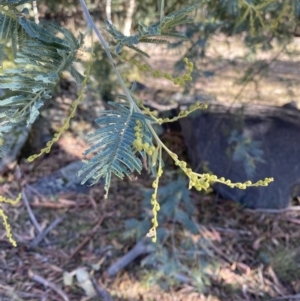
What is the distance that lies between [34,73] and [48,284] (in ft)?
4.77

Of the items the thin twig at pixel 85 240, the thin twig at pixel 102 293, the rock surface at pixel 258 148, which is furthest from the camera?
the rock surface at pixel 258 148

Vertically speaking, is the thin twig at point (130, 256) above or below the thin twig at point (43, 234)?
above

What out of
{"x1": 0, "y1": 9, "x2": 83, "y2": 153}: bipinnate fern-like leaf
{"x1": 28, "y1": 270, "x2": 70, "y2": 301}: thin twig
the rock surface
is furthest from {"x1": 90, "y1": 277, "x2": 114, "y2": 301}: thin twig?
{"x1": 0, "y1": 9, "x2": 83, "y2": 153}: bipinnate fern-like leaf

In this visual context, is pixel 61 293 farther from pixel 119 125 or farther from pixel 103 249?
pixel 119 125

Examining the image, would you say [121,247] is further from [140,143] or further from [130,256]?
[140,143]

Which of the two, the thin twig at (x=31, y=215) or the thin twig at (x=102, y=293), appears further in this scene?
the thin twig at (x=31, y=215)

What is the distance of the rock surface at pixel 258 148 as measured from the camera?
8.00 feet

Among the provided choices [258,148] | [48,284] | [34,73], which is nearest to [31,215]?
[48,284]

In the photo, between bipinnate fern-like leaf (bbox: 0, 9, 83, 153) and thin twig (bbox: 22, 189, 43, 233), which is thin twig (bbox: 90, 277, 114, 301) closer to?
thin twig (bbox: 22, 189, 43, 233)

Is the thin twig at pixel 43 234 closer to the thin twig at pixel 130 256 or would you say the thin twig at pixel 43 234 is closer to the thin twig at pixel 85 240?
the thin twig at pixel 85 240

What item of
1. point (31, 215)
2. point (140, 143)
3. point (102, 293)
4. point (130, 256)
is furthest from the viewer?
point (31, 215)

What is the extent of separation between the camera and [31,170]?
2.61 meters

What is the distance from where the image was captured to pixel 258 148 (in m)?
2.36

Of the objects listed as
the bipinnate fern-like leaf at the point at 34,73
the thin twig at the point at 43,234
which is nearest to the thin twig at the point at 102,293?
the thin twig at the point at 43,234
